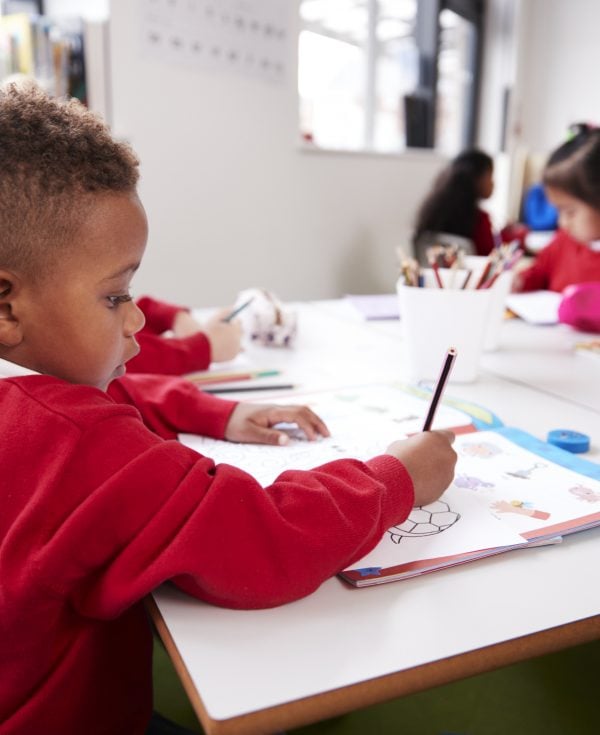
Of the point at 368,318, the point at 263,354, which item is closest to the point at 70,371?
the point at 263,354

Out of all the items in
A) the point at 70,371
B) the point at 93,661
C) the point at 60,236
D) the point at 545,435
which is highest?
the point at 60,236

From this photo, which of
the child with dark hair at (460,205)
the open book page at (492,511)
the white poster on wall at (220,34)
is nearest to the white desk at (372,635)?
the open book page at (492,511)

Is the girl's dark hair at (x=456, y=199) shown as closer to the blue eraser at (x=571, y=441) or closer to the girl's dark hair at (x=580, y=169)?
the girl's dark hair at (x=580, y=169)

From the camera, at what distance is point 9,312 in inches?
21.3

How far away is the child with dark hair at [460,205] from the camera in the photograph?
3.31 meters

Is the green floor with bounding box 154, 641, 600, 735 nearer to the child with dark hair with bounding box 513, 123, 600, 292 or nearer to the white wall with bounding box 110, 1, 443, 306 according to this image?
the child with dark hair with bounding box 513, 123, 600, 292

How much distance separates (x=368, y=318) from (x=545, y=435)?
74 cm

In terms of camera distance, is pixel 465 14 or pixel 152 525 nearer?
pixel 152 525

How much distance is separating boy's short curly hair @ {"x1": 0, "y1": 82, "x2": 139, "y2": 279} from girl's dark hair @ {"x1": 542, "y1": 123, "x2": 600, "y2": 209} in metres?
1.45

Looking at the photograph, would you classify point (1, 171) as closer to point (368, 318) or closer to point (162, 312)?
point (162, 312)

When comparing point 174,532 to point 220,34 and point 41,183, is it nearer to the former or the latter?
point 41,183

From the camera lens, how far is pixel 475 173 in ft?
11.0

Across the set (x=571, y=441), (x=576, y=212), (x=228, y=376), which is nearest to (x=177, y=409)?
(x=228, y=376)

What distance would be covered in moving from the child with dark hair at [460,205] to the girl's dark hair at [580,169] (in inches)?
60.3
